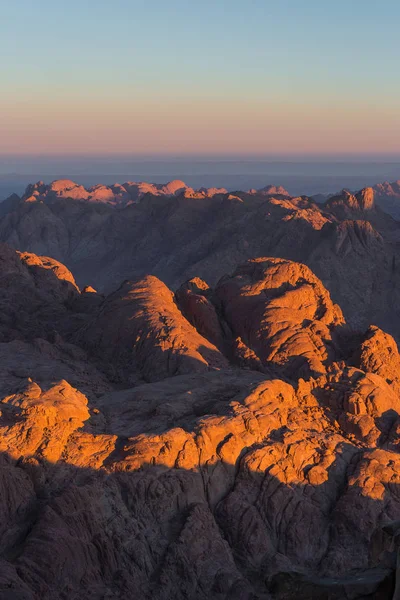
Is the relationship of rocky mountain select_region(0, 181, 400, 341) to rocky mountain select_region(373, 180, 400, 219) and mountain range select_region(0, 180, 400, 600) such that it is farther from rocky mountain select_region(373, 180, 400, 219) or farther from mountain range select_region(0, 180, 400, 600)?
rocky mountain select_region(373, 180, 400, 219)

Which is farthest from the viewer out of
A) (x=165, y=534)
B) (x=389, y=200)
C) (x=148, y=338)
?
(x=389, y=200)

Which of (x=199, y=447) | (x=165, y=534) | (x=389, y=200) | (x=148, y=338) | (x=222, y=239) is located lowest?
(x=222, y=239)

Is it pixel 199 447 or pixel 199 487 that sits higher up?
pixel 199 447

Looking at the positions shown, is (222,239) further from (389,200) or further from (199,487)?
(389,200)

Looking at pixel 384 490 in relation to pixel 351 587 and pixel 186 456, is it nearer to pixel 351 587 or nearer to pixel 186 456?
pixel 186 456

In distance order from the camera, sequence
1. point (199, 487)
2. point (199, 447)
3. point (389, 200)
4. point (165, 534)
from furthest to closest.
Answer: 1. point (389, 200)
2. point (199, 447)
3. point (199, 487)
4. point (165, 534)

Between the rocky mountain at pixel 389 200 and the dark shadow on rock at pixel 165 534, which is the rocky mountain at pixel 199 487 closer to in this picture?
the dark shadow on rock at pixel 165 534

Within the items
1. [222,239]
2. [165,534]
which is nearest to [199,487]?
[165,534]

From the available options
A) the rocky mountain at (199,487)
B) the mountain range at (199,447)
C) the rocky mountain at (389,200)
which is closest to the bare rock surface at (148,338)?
the mountain range at (199,447)

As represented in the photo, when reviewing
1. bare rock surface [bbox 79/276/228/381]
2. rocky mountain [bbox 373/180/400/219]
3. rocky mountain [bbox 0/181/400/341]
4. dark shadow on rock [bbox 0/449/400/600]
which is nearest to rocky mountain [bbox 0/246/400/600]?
dark shadow on rock [bbox 0/449/400/600]
